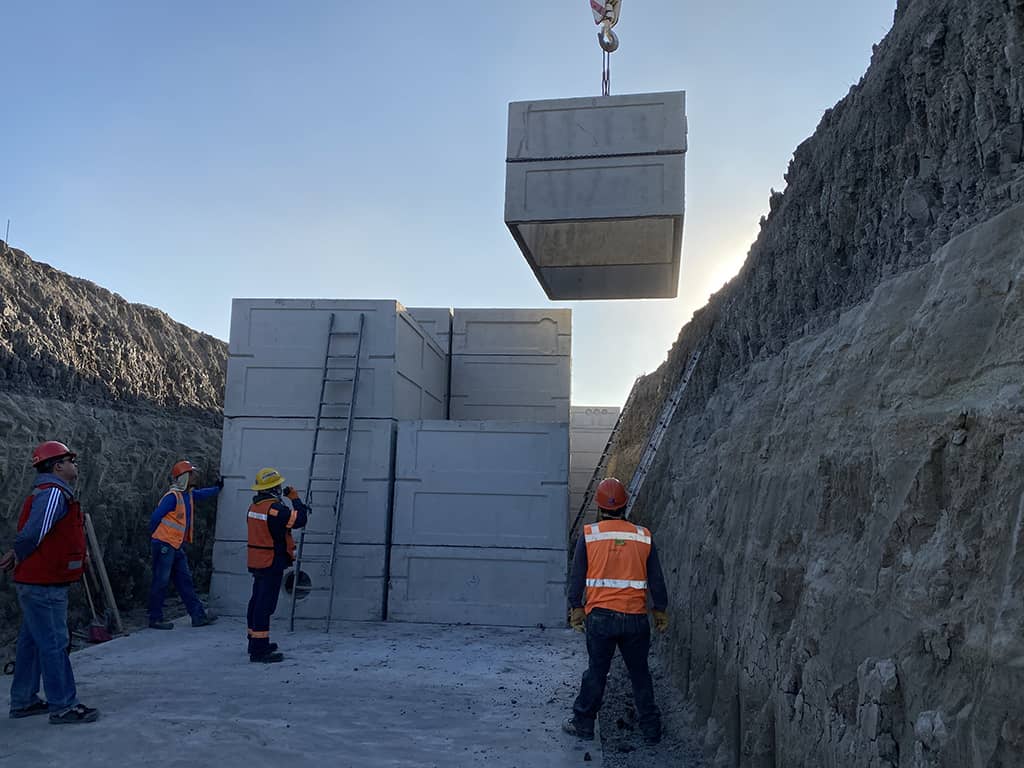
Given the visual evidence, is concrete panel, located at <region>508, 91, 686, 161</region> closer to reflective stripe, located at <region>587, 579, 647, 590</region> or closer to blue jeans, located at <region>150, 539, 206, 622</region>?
reflective stripe, located at <region>587, 579, 647, 590</region>

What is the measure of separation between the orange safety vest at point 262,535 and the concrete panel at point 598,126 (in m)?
4.10

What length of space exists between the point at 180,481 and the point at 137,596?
2259 millimetres

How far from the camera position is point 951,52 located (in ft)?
12.3

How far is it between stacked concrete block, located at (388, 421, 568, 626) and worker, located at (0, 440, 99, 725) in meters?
4.14

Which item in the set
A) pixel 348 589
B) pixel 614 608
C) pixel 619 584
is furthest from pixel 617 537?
pixel 348 589

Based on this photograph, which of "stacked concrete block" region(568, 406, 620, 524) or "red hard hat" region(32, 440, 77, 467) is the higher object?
"stacked concrete block" region(568, 406, 620, 524)

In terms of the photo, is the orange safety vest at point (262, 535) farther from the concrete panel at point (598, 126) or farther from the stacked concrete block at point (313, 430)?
the concrete panel at point (598, 126)

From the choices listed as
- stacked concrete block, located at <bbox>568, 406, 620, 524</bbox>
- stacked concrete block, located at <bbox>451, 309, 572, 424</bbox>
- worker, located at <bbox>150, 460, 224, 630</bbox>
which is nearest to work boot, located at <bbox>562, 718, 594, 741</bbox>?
worker, located at <bbox>150, 460, 224, 630</bbox>

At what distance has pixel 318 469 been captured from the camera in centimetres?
927

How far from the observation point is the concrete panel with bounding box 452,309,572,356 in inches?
501

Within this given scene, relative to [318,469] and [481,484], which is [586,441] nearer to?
[481,484]

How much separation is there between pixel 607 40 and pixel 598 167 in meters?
1.83

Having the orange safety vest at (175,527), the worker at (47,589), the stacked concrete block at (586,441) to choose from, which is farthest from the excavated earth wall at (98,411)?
the stacked concrete block at (586,441)

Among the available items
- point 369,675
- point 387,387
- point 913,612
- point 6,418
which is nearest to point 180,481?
point 6,418
